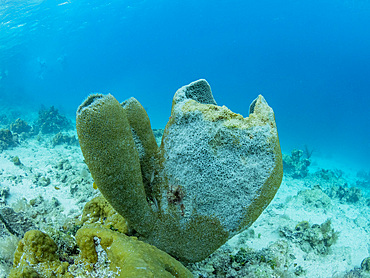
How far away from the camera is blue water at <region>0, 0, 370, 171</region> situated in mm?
55531

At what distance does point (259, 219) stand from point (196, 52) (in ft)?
440

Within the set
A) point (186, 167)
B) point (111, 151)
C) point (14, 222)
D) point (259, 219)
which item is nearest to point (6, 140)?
point (14, 222)

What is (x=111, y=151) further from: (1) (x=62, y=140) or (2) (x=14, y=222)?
(1) (x=62, y=140)

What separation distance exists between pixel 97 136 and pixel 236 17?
4582 inches

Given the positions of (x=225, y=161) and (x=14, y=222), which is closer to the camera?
(x=225, y=161)

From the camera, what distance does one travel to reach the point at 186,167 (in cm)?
250

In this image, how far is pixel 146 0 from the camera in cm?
6569

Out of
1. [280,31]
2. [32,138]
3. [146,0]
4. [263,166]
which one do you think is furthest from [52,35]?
[280,31]

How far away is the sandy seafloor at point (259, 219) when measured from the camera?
11.1 feet

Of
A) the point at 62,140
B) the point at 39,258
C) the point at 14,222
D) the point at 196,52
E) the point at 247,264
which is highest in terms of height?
the point at 196,52

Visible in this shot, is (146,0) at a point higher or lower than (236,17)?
lower

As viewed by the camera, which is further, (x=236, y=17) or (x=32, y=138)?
(x=236, y=17)

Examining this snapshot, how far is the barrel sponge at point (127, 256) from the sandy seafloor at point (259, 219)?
1075 millimetres

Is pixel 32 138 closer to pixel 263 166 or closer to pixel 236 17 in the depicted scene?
pixel 263 166
